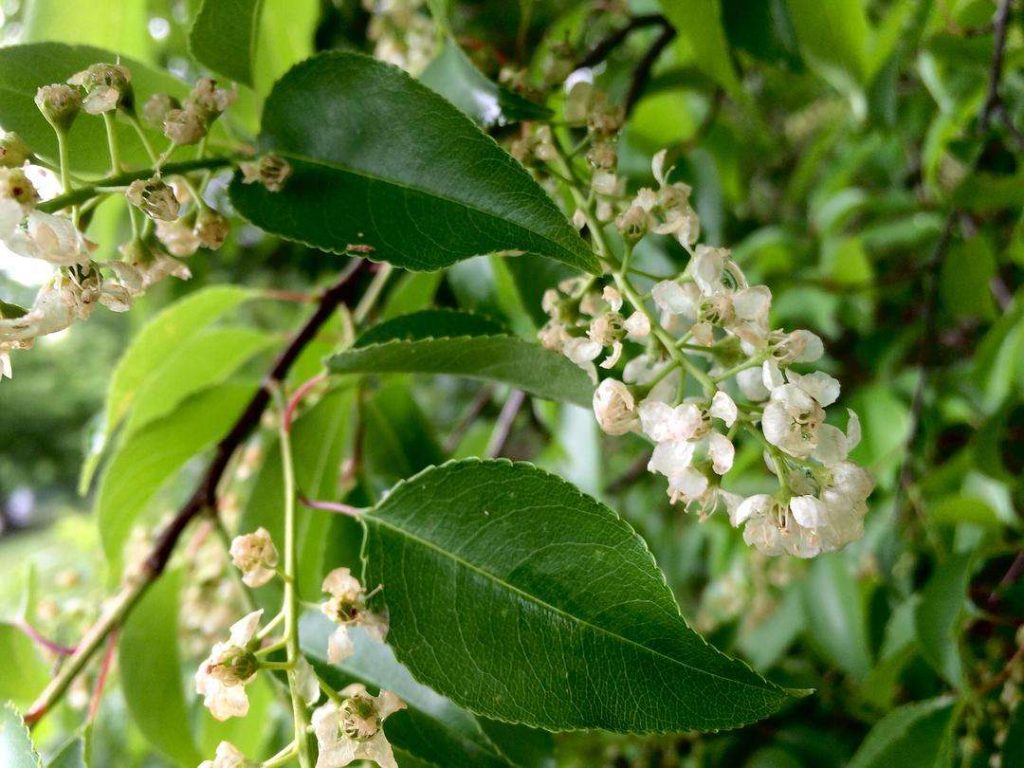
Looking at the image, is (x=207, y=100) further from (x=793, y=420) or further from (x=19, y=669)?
(x=19, y=669)

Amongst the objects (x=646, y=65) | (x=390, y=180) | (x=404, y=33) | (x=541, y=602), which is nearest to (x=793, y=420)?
(x=541, y=602)

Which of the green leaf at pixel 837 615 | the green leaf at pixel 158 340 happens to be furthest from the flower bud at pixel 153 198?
the green leaf at pixel 837 615

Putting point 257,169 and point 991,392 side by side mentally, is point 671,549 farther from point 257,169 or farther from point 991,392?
point 257,169

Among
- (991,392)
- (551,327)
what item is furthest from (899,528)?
(551,327)

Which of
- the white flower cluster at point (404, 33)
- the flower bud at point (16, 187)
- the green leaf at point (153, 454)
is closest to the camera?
the flower bud at point (16, 187)

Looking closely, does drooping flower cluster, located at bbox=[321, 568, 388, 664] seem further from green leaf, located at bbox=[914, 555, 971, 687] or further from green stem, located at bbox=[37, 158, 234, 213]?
green leaf, located at bbox=[914, 555, 971, 687]

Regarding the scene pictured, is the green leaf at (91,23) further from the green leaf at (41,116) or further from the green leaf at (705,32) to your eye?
the green leaf at (705,32)

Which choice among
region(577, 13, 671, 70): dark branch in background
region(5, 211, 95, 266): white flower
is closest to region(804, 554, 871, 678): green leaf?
region(577, 13, 671, 70): dark branch in background
